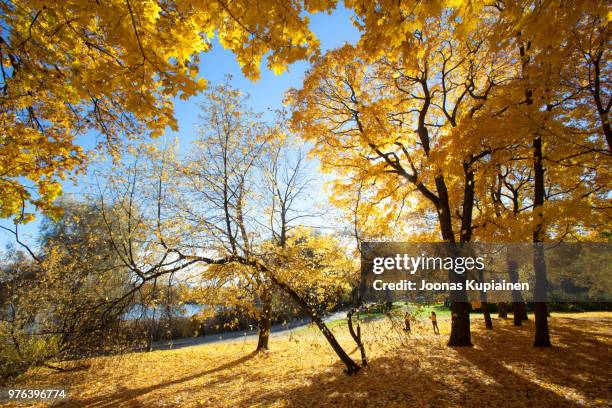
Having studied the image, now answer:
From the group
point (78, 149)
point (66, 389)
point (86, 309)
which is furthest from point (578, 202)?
point (66, 389)

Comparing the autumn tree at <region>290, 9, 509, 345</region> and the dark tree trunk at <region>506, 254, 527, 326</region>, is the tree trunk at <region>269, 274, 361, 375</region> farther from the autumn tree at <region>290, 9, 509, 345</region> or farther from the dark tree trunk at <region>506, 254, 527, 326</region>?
the dark tree trunk at <region>506, 254, 527, 326</region>

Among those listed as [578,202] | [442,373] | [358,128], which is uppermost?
[358,128]

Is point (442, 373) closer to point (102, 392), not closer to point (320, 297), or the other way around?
point (320, 297)

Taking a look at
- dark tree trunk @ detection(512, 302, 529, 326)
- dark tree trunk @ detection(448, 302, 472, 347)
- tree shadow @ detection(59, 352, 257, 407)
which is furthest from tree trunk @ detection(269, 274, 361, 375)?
dark tree trunk @ detection(512, 302, 529, 326)

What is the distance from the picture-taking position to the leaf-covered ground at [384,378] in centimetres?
555

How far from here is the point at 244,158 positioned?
338 inches

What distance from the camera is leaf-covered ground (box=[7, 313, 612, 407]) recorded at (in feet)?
18.2

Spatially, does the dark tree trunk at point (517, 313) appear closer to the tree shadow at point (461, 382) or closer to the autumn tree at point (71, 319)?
the tree shadow at point (461, 382)

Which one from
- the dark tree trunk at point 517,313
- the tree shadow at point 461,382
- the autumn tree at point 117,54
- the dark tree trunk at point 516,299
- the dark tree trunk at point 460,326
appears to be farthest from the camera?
the dark tree trunk at point 517,313

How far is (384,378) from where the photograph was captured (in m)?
7.02

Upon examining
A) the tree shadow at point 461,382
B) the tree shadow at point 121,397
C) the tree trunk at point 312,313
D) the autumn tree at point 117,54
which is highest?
the autumn tree at point 117,54

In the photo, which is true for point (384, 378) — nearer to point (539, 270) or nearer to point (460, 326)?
point (460, 326)

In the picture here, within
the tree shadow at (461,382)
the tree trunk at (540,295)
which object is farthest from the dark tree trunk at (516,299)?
the tree trunk at (540,295)

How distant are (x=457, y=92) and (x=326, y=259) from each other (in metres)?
8.31
